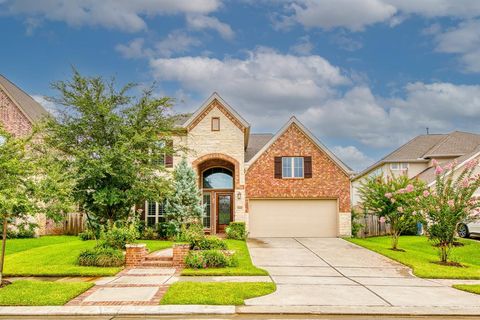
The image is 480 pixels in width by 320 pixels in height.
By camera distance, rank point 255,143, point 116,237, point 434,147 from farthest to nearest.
Answer: point 434,147 → point 255,143 → point 116,237

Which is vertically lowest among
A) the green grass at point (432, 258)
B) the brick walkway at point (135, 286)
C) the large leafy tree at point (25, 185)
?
the green grass at point (432, 258)

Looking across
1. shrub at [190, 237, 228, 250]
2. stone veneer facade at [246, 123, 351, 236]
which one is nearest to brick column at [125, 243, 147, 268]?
shrub at [190, 237, 228, 250]

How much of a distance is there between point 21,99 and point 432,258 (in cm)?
2425

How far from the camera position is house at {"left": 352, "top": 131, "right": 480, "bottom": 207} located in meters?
34.9

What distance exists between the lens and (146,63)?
62.6ft

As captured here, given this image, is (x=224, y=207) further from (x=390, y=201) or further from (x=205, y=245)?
(x=205, y=245)

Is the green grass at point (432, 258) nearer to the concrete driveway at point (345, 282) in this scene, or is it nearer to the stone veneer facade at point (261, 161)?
the concrete driveway at point (345, 282)

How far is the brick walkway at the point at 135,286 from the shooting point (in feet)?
29.2

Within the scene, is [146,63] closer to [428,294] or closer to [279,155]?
[279,155]

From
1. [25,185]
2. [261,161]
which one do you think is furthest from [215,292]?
[261,161]

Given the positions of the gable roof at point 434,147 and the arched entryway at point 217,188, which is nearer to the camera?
the arched entryway at point 217,188

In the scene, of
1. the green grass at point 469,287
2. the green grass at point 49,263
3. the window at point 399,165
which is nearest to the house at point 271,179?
the green grass at point 49,263

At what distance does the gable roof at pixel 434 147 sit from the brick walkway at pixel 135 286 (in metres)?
25.9

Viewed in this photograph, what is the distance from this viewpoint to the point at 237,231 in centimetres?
2242
